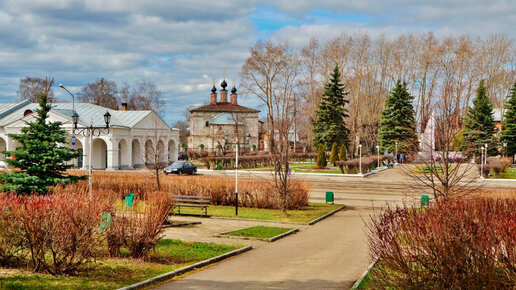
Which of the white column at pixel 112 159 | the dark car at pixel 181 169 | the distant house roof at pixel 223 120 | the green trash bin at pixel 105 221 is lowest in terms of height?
the green trash bin at pixel 105 221

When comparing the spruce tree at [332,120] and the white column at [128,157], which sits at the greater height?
the spruce tree at [332,120]

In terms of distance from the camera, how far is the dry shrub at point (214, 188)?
75.5 ft

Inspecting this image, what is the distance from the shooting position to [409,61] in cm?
6919

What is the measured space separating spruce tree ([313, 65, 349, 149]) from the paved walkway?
39.5 m

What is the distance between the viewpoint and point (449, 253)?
6.62m

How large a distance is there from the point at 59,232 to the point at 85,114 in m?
43.3

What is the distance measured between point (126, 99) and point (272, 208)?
8800 centimetres

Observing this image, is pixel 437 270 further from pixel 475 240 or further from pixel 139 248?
pixel 139 248

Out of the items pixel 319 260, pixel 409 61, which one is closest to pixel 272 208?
pixel 319 260

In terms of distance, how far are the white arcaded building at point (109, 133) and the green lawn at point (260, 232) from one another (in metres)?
31.0

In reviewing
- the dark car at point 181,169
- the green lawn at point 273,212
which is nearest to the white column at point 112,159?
the dark car at point 181,169

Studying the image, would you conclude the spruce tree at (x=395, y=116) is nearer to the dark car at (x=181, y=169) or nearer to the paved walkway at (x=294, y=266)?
the dark car at (x=181, y=169)

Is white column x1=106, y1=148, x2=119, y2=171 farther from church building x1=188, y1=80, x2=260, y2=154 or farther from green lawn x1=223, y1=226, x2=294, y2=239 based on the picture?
church building x1=188, y1=80, x2=260, y2=154

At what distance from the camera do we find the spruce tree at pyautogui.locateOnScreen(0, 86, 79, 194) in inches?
671
